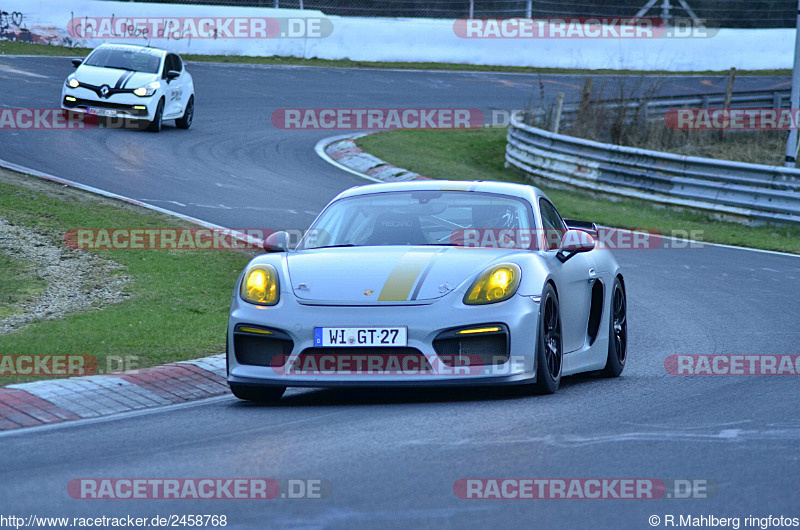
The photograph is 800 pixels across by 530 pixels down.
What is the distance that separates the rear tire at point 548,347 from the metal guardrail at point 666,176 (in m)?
12.0

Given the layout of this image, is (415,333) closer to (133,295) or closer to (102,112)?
(133,295)

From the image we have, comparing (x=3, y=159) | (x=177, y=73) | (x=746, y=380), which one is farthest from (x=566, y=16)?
(x=746, y=380)

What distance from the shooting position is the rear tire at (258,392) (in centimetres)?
699

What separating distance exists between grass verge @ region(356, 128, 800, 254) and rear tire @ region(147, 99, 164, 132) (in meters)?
3.92

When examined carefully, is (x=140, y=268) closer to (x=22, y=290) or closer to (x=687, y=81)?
(x=22, y=290)

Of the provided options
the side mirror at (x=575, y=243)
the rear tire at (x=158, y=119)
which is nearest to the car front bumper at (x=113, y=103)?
the rear tire at (x=158, y=119)

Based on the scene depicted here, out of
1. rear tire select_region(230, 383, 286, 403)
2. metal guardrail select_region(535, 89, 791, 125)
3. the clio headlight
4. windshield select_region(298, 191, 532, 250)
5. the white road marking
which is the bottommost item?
metal guardrail select_region(535, 89, 791, 125)

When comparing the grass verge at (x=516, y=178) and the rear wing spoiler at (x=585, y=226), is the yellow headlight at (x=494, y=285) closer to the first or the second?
the rear wing spoiler at (x=585, y=226)

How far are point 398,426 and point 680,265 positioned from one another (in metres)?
9.60

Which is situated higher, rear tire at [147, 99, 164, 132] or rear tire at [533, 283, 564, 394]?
rear tire at [533, 283, 564, 394]

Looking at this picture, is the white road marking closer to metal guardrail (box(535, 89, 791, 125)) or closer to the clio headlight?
the clio headlight

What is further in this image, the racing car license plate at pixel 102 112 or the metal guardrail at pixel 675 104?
the metal guardrail at pixel 675 104

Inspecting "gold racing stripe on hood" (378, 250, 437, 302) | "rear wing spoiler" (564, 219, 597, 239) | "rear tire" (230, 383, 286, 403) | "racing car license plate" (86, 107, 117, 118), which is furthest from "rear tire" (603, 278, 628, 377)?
"racing car license plate" (86, 107, 117, 118)

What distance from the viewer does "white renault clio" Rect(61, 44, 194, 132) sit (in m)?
22.5
